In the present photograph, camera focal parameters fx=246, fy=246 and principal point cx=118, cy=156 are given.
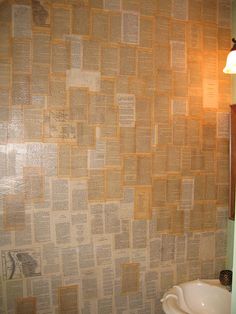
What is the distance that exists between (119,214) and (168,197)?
0.30m

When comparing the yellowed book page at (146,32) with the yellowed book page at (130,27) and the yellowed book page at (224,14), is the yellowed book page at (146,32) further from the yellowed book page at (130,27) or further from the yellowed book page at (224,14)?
the yellowed book page at (224,14)

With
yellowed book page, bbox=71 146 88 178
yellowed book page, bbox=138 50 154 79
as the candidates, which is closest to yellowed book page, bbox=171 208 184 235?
yellowed book page, bbox=71 146 88 178

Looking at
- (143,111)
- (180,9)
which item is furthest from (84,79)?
(180,9)

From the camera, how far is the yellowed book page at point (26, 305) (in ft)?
4.06

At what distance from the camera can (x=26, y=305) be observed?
1.24 meters

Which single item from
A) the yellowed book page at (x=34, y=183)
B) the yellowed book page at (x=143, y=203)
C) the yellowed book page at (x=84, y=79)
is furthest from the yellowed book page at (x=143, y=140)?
the yellowed book page at (x=34, y=183)

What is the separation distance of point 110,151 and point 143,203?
0.35 meters

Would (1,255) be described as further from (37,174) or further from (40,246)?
(37,174)

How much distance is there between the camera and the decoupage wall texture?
3.95 ft

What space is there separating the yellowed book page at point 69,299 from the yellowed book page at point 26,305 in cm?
13

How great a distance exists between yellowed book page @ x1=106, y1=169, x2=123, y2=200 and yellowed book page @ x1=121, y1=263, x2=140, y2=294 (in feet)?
1.31

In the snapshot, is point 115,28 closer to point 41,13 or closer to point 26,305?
point 41,13

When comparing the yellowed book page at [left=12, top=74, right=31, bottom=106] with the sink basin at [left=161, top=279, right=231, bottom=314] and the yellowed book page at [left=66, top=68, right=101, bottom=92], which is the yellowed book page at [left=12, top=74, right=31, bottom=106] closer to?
the yellowed book page at [left=66, top=68, right=101, bottom=92]

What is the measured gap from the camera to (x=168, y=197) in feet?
4.60
